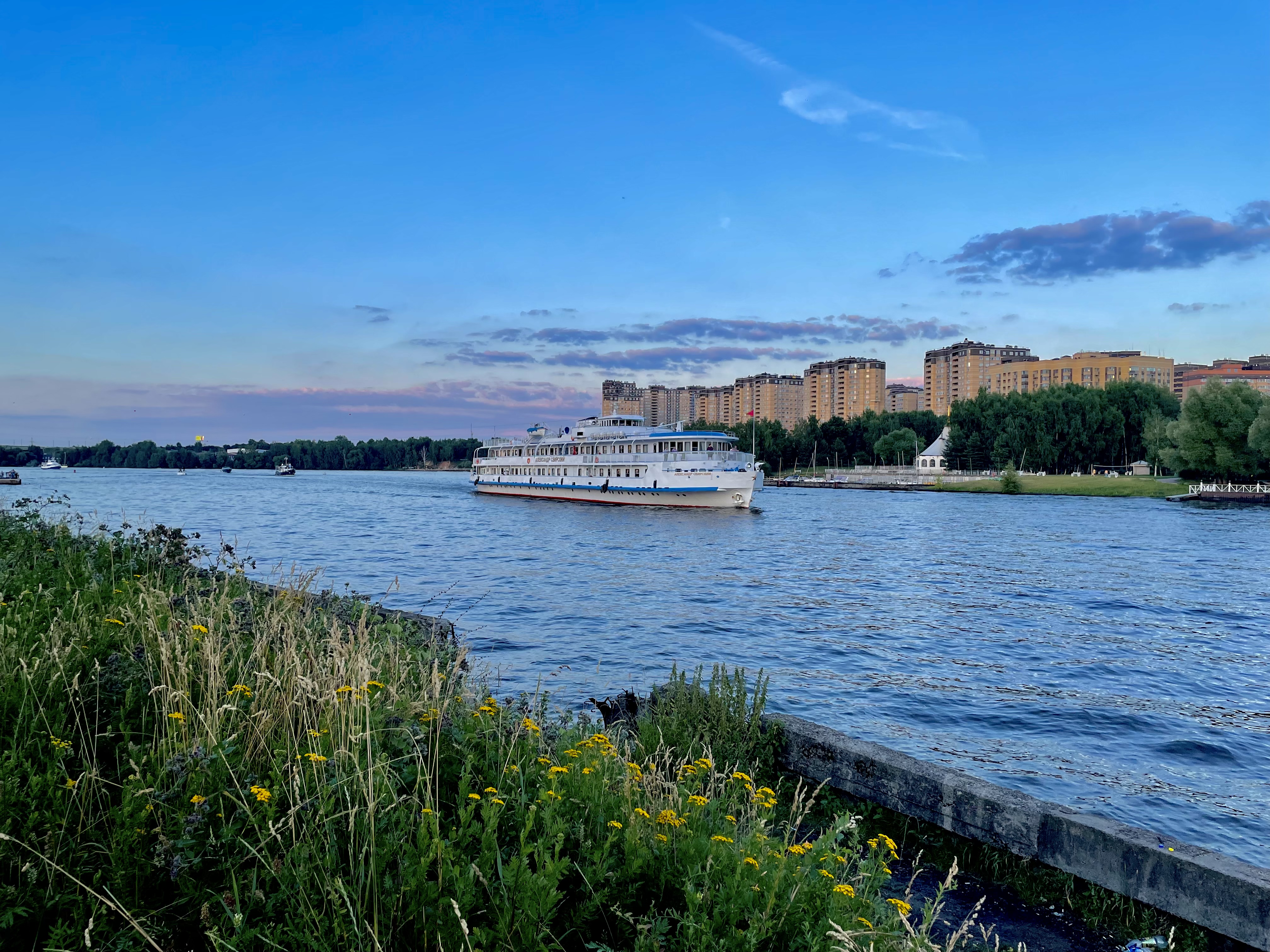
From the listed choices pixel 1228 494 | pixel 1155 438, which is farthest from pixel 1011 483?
pixel 1228 494

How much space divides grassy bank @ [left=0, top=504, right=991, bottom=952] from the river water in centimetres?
521

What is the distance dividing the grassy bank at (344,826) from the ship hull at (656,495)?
54374 mm

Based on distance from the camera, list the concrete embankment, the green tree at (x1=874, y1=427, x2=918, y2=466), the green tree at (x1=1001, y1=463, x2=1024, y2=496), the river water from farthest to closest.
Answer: the green tree at (x1=874, y1=427, x2=918, y2=466)
the green tree at (x1=1001, y1=463, x2=1024, y2=496)
the river water
the concrete embankment

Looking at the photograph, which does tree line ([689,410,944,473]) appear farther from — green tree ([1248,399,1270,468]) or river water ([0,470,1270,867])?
river water ([0,470,1270,867])

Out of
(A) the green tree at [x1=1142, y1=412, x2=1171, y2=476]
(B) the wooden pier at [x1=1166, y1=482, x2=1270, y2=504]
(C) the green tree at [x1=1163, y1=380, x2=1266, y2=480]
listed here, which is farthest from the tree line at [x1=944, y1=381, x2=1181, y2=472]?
(B) the wooden pier at [x1=1166, y1=482, x2=1270, y2=504]

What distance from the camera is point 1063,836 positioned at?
500 cm

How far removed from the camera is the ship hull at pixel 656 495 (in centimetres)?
5959

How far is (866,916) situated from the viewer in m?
3.55

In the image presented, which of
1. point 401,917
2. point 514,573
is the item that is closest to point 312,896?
point 401,917

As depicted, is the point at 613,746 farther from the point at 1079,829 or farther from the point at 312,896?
the point at 1079,829

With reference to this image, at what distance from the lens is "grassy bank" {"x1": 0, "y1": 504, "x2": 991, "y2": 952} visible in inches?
118

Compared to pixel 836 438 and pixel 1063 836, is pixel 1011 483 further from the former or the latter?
pixel 1063 836

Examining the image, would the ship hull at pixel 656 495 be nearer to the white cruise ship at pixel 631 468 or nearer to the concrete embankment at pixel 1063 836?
the white cruise ship at pixel 631 468

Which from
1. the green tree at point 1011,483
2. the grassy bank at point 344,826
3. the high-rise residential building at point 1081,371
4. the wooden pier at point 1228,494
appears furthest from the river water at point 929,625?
the high-rise residential building at point 1081,371
